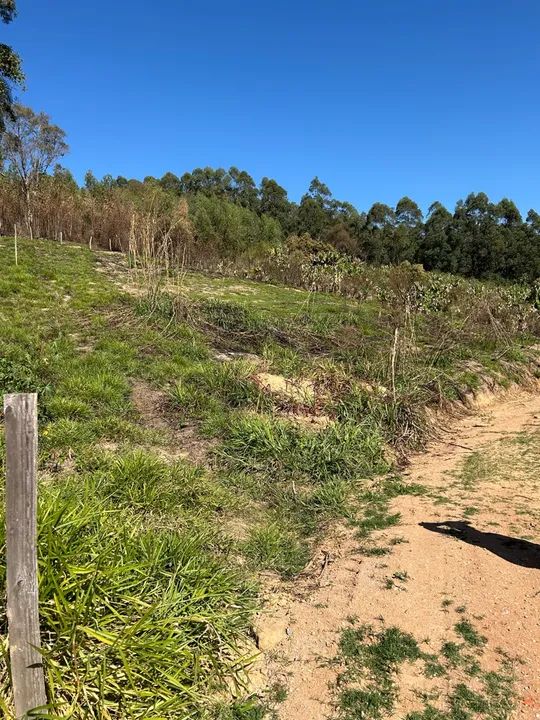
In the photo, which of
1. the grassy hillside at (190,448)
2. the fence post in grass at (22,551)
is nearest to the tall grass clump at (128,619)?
the grassy hillside at (190,448)

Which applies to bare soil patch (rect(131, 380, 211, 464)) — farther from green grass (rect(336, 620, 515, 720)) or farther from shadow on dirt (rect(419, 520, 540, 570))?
green grass (rect(336, 620, 515, 720))

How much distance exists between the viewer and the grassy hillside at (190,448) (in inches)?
90.6

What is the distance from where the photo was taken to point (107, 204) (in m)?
23.7

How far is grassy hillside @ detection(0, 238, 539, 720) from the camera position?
2301 millimetres

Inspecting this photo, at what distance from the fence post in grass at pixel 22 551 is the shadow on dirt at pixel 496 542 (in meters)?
2.90

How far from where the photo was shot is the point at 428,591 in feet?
10.4

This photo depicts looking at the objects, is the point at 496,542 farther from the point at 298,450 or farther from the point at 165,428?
the point at 165,428

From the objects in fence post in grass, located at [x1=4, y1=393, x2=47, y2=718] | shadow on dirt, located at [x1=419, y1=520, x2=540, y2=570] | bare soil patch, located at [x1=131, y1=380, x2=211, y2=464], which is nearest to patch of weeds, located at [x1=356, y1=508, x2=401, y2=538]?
shadow on dirt, located at [x1=419, y1=520, x2=540, y2=570]

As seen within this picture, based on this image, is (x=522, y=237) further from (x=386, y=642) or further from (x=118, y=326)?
(x=386, y=642)

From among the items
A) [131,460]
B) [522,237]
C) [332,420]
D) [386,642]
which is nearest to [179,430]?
[131,460]

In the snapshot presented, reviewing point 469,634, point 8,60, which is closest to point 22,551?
point 469,634

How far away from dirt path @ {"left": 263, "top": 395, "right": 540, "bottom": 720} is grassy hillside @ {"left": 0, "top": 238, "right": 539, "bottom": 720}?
22cm

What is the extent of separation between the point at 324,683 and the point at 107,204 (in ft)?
79.3

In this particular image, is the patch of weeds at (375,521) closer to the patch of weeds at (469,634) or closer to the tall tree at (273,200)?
the patch of weeds at (469,634)
